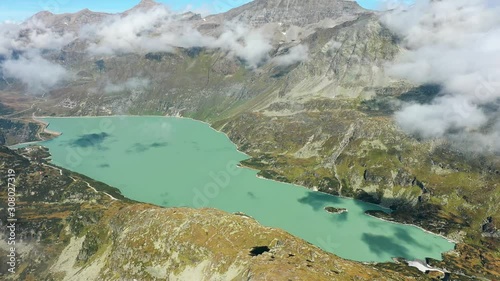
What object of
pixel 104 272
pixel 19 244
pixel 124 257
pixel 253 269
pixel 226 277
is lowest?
pixel 19 244

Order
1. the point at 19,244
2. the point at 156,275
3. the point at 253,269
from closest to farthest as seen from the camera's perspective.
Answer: the point at 253,269
the point at 156,275
the point at 19,244

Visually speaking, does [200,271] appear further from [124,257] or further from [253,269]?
[124,257]

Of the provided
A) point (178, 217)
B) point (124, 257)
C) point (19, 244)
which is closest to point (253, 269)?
point (178, 217)

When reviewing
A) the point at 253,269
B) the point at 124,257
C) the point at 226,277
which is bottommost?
the point at 124,257

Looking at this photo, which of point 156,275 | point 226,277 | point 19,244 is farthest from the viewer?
point 19,244

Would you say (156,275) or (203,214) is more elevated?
(203,214)

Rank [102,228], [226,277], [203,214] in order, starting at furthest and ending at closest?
[102,228] < [203,214] < [226,277]

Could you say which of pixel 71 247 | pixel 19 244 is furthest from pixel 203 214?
pixel 19 244

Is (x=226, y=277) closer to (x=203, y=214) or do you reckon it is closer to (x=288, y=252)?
(x=288, y=252)

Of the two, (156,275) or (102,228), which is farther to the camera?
(102,228)
